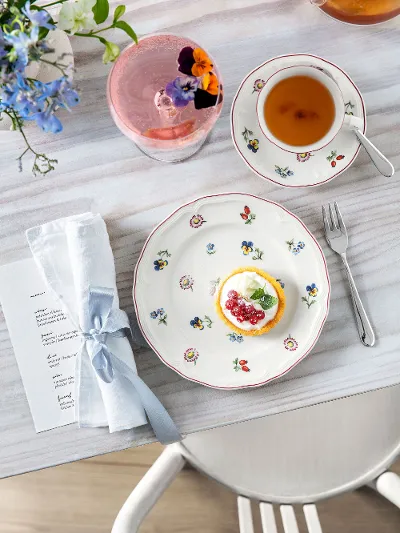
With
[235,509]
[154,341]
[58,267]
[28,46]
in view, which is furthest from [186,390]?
[235,509]

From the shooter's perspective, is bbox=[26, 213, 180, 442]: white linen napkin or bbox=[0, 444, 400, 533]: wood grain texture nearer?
bbox=[26, 213, 180, 442]: white linen napkin

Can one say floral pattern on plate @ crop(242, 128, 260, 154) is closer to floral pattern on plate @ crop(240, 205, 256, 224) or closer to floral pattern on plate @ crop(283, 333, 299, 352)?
floral pattern on plate @ crop(240, 205, 256, 224)

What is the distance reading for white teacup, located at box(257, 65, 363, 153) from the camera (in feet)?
2.92

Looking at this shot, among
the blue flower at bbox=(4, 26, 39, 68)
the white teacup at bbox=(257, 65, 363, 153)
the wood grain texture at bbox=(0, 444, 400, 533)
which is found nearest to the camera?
the blue flower at bbox=(4, 26, 39, 68)

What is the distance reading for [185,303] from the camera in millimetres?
921

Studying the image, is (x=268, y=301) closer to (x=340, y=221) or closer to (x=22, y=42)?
(x=340, y=221)

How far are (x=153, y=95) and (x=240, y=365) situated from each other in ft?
1.35

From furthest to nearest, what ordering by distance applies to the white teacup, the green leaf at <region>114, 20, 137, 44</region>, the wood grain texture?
the wood grain texture
the white teacup
the green leaf at <region>114, 20, 137, 44</region>

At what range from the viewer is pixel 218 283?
Result: 926mm

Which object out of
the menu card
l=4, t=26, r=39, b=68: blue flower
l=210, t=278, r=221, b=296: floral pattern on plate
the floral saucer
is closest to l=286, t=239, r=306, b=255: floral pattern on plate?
the floral saucer

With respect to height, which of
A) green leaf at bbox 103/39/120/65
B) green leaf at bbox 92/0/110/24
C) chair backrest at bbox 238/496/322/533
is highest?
green leaf at bbox 92/0/110/24

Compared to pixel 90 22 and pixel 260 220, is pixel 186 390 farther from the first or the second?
pixel 90 22

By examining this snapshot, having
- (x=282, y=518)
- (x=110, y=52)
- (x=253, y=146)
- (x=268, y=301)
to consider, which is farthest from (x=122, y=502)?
(x=110, y=52)

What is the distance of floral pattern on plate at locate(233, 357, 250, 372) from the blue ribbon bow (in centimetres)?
12
